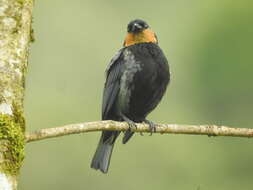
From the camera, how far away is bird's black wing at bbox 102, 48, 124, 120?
710cm

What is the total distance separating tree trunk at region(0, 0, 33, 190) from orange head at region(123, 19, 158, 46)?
10.6 ft

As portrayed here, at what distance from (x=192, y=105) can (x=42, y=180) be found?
8658 millimetres

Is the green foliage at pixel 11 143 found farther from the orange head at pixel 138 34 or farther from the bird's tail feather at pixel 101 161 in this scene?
the orange head at pixel 138 34

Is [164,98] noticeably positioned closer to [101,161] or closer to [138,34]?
[138,34]

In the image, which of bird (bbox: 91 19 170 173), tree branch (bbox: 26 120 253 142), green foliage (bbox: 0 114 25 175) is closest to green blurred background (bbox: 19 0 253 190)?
bird (bbox: 91 19 170 173)

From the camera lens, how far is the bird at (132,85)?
7.02 metres

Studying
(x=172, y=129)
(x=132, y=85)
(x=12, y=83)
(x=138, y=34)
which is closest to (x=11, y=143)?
(x=12, y=83)

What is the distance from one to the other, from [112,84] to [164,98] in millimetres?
16340

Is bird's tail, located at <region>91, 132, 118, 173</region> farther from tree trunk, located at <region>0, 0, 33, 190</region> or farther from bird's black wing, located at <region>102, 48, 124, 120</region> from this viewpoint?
tree trunk, located at <region>0, 0, 33, 190</region>

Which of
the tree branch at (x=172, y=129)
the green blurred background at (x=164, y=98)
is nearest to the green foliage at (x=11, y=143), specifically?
the tree branch at (x=172, y=129)

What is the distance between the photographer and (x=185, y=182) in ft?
63.6

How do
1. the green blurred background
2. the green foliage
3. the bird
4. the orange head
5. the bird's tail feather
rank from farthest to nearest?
the green blurred background < the orange head < the bird's tail feather < the bird < the green foliage

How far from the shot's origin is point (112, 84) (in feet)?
23.4

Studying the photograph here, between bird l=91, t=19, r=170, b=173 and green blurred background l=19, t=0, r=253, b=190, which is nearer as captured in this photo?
bird l=91, t=19, r=170, b=173
